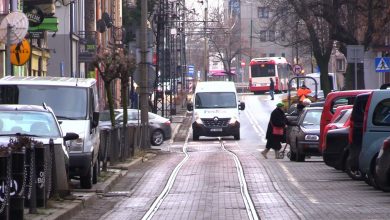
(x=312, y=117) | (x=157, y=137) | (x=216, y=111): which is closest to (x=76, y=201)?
(x=312, y=117)

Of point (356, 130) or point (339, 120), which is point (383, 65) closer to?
point (339, 120)

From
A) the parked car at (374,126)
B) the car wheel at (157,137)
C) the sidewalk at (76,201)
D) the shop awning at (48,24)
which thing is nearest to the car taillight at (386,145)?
the parked car at (374,126)

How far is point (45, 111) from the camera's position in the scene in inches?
696

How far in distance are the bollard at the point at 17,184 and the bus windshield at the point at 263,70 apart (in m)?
71.6

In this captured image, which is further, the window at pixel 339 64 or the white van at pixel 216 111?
the window at pixel 339 64

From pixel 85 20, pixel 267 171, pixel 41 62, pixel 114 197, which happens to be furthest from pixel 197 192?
pixel 85 20

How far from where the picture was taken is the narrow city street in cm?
1562

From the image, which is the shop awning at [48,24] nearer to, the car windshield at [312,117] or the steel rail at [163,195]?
the steel rail at [163,195]

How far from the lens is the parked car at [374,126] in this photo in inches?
744

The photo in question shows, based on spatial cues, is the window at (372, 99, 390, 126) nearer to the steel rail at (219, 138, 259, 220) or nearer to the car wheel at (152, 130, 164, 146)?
the steel rail at (219, 138, 259, 220)

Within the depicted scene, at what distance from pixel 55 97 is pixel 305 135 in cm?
1084

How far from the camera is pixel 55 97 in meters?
20.0

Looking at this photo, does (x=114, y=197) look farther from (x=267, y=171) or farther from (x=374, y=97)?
(x=267, y=171)

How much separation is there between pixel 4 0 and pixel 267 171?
43.3 ft
